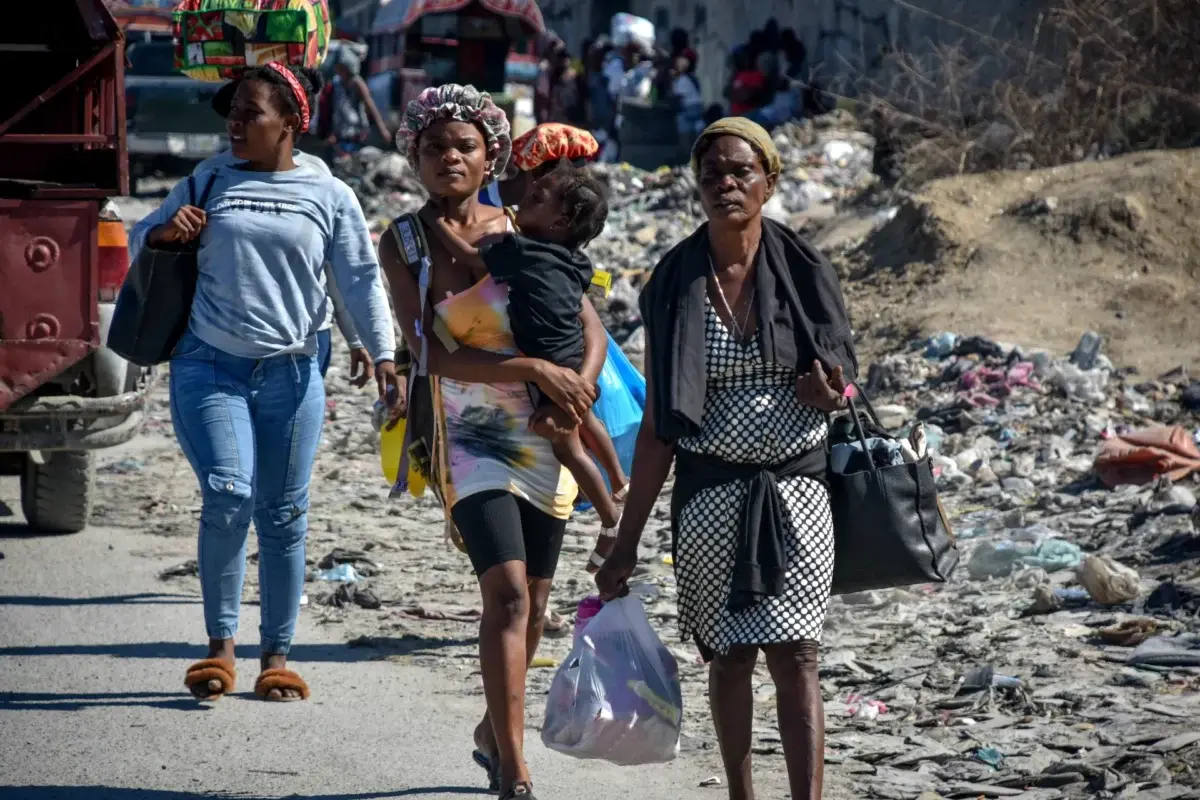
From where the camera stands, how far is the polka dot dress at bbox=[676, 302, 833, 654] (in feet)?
12.7

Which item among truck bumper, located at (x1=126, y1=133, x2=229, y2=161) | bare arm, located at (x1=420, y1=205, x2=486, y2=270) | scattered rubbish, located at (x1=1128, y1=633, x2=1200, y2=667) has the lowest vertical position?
scattered rubbish, located at (x1=1128, y1=633, x2=1200, y2=667)

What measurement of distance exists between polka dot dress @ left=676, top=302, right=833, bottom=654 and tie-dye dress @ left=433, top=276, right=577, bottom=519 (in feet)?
1.86

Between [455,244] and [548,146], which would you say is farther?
[455,244]

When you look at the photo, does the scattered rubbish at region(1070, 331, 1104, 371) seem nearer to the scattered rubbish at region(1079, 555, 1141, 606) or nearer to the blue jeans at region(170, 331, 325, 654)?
the scattered rubbish at region(1079, 555, 1141, 606)

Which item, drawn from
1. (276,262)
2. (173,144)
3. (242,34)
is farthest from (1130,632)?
(173,144)

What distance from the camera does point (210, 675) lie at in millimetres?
5301

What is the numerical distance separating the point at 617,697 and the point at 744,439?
0.72m

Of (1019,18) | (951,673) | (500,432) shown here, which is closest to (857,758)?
(951,673)

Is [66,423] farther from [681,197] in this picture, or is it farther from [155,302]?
[681,197]

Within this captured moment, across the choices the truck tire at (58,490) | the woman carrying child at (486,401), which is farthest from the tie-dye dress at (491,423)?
the truck tire at (58,490)

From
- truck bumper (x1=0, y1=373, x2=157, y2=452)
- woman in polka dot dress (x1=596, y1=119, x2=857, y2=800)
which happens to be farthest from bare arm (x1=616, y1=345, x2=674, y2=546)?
truck bumper (x1=0, y1=373, x2=157, y2=452)

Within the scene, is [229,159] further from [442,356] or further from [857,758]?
[857,758]

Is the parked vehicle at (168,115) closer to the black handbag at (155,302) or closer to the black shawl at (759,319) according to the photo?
the black handbag at (155,302)

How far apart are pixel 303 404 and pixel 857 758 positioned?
82.2 inches
